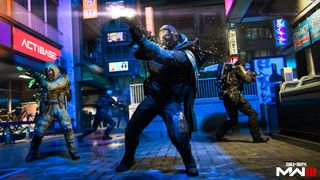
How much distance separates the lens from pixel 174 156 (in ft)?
16.5

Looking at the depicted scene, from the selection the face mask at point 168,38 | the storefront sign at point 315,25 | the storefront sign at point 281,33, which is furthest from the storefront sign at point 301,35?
the face mask at point 168,38

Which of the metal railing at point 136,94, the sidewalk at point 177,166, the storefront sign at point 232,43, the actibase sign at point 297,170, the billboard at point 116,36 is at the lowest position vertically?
the sidewalk at point 177,166

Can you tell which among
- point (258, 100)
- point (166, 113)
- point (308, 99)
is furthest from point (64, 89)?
point (258, 100)

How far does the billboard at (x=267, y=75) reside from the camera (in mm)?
11039

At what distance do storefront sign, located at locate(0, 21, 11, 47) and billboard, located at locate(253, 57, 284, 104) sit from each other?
31.2ft

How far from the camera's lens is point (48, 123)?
214 inches

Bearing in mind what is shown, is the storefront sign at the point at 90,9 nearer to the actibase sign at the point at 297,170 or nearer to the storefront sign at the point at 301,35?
the storefront sign at the point at 301,35

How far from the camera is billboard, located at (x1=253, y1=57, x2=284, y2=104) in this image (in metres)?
11.0

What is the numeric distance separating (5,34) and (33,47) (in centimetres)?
220

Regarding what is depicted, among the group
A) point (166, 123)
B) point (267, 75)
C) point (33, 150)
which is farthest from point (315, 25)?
point (33, 150)

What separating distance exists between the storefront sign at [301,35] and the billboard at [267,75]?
1.14 meters

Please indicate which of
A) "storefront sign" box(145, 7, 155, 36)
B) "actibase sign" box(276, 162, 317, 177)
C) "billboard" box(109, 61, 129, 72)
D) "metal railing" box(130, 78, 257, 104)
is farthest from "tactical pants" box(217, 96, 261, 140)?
"billboard" box(109, 61, 129, 72)

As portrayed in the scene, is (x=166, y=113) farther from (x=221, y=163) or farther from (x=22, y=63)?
(x=22, y=63)

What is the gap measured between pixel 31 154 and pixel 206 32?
69.6 ft
